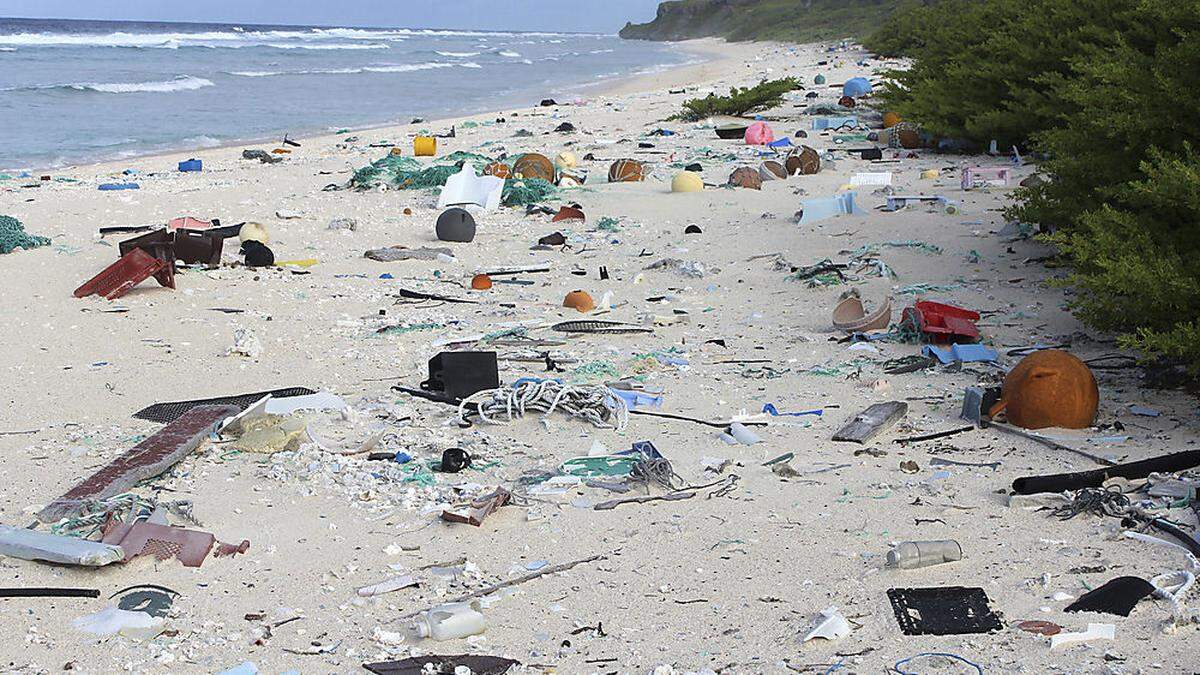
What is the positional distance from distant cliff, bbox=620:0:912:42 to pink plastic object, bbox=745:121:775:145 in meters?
31.5

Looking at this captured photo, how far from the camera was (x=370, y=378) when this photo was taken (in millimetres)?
5277

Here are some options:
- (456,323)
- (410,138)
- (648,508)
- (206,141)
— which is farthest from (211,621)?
(206,141)

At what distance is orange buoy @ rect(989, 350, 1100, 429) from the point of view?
166 inches

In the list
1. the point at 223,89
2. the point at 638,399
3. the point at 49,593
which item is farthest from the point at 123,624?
the point at 223,89

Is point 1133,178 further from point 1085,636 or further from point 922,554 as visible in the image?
point 1085,636

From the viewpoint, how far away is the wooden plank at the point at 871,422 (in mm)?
4254

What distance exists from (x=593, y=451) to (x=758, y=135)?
9540 millimetres

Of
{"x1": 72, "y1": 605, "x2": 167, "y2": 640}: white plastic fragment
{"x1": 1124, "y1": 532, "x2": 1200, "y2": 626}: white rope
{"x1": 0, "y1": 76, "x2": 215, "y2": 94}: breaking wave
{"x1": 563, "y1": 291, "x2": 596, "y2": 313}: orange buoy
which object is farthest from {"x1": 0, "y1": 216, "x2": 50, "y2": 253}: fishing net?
{"x1": 0, "y1": 76, "x2": 215, "y2": 94}: breaking wave

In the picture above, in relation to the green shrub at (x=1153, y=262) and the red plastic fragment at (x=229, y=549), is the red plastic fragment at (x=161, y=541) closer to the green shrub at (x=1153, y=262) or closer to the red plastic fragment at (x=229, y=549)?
the red plastic fragment at (x=229, y=549)

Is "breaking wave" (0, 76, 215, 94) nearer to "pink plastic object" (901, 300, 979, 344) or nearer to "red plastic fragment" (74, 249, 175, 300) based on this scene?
"red plastic fragment" (74, 249, 175, 300)

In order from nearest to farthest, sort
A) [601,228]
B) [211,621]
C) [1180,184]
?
[211,621] < [1180,184] < [601,228]

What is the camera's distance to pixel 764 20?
64.1 m

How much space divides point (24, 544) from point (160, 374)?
83.2 inches

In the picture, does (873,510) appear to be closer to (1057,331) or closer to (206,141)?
(1057,331)
